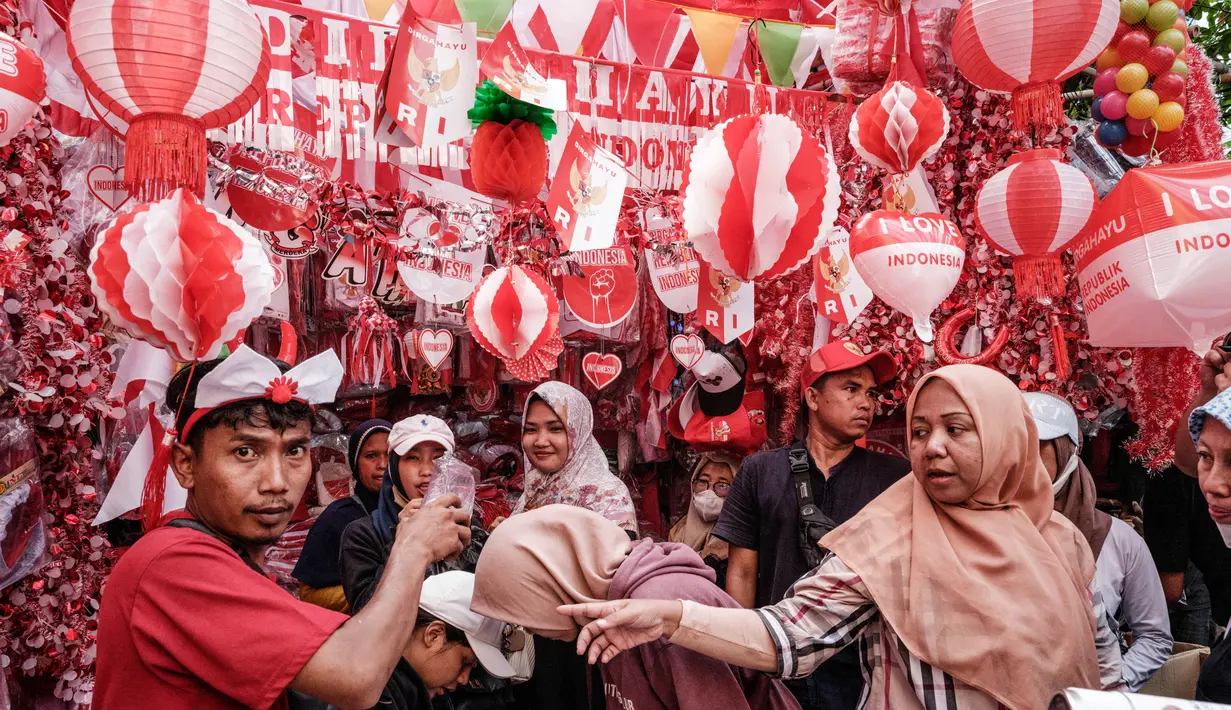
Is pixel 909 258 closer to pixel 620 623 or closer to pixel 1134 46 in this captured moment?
pixel 1134 46

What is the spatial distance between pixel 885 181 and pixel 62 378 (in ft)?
11.8

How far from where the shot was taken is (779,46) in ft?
14.2

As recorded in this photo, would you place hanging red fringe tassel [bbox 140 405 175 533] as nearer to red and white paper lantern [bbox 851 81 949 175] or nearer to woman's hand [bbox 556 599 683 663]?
woman's hand [bbox 556 599 683 663]

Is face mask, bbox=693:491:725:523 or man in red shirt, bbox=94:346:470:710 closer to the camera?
man in red shirt, bbox=94:346:470:710

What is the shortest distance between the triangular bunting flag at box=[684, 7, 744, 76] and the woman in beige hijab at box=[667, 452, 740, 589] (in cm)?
199

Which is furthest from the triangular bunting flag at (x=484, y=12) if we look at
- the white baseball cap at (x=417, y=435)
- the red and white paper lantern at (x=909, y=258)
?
the red and white paper lantern at (x=909, y=258)

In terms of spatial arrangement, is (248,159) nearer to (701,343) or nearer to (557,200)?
(557,200)

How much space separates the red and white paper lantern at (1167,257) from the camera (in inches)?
101

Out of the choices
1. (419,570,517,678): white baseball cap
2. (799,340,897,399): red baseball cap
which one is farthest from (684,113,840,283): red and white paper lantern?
(419,570,517,678): white baseball cap

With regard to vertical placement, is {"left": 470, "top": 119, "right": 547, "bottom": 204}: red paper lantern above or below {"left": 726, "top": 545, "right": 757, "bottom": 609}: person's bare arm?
above

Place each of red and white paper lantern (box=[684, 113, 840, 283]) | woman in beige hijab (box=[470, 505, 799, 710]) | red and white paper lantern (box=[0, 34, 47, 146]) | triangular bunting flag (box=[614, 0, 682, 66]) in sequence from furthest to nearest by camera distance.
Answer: triangular bunting flag (box=[614, 0, 682, 66]) → red and white paper lantern (box=[684, 113, 840, 283]) → red and white paper lantern (box=[0, 34, 47, 146]) → woman in beige hijab (box=[470, 505, 799, 710])

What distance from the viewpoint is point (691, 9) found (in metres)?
4.24

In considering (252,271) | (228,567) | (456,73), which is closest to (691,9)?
(456,73)

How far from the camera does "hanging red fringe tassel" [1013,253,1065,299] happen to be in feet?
10.2
